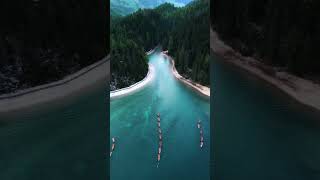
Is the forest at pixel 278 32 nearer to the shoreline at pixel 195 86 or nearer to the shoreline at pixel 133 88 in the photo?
the shoreline at pixel 195 86

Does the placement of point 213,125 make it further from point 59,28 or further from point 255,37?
point 59,28

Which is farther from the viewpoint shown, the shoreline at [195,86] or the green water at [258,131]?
the shoreline at [195,86]

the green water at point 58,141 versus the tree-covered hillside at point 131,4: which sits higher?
the tree-covered hillside at point 131,4

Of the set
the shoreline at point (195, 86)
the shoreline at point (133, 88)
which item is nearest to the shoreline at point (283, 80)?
the shoreline at point (195, 86)

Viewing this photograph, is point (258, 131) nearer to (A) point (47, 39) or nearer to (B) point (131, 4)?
(A) point (47, 39)

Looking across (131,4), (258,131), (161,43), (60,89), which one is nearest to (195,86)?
(161,43)

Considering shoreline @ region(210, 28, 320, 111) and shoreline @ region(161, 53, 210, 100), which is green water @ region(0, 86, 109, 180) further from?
shoreline @ region(161, 53, 210, 100)
